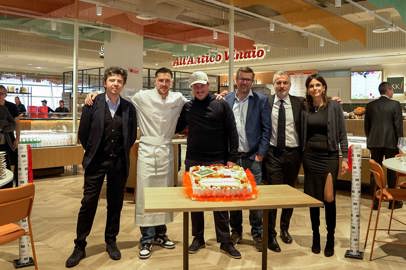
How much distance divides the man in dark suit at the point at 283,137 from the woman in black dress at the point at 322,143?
93 millimetres

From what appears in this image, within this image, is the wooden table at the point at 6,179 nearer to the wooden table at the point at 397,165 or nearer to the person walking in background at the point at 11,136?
the wooden table at the point at 397,165

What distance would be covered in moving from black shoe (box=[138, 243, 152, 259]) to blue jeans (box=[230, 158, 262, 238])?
89 cm

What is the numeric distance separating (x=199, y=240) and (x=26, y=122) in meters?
7.63

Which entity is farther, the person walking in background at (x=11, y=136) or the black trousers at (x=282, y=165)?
the person walking in background at (x=11, y=136)

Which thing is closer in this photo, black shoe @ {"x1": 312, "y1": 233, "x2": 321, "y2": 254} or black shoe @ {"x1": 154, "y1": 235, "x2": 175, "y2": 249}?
black shoe @ {"x1": 312, "y1": 233, "x2": 321, "y2": 254}

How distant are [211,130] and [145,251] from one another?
1.26 m

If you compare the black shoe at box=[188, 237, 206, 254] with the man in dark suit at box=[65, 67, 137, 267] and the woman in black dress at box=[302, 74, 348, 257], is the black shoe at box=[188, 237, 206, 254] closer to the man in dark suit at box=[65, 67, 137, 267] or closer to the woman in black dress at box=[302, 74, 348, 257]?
the man in dark suit at box=[65, 67, 137, 267]

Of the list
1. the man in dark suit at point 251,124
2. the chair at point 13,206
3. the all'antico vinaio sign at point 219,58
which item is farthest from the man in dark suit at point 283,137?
the all'antico vinaio sign at point 219,58

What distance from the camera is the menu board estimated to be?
44.9 ft

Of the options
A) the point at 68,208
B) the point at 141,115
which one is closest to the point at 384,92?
the point at 141,115

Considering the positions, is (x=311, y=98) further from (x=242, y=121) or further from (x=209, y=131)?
(x=209, y=131)

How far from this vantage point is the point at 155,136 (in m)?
3.76

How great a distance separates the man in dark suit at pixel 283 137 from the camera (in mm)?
3850

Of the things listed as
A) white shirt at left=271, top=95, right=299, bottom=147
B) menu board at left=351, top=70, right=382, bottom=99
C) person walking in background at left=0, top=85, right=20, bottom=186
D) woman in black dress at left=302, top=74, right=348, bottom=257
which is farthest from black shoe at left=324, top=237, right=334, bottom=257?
menu board at left=351, top=70, right=382, bottom=99
